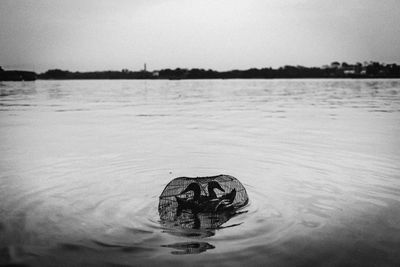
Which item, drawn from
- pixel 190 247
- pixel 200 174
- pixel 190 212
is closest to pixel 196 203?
pixel 190 212

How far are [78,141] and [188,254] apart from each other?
14582 mm

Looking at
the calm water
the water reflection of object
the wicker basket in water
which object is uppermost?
the wicker basket in water

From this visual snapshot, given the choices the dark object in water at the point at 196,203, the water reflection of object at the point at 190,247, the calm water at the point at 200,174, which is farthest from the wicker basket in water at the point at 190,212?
the water reflection of object at the point at 190,247

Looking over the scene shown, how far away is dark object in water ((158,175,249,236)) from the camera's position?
7.77 meters

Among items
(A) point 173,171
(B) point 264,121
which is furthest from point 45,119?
(A) point 173,171

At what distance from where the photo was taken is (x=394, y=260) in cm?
628

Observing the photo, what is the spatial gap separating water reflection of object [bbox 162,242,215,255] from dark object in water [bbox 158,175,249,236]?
2.32ft

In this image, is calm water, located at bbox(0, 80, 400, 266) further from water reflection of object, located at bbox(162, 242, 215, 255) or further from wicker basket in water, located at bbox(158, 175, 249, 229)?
wicker basket in water, located at bbox(158, 175, 249, 229)

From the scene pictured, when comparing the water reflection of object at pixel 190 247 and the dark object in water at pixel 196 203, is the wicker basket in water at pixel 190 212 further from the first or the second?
the water reflection of object at pixel 190 247

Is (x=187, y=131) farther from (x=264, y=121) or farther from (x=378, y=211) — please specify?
(x=378, y=211)

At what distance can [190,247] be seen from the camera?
6703 millimetres

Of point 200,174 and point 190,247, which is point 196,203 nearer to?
point 190,247

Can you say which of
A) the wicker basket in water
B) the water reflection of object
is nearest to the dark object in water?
the wicker basket in water

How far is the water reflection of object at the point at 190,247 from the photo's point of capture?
6.54m
